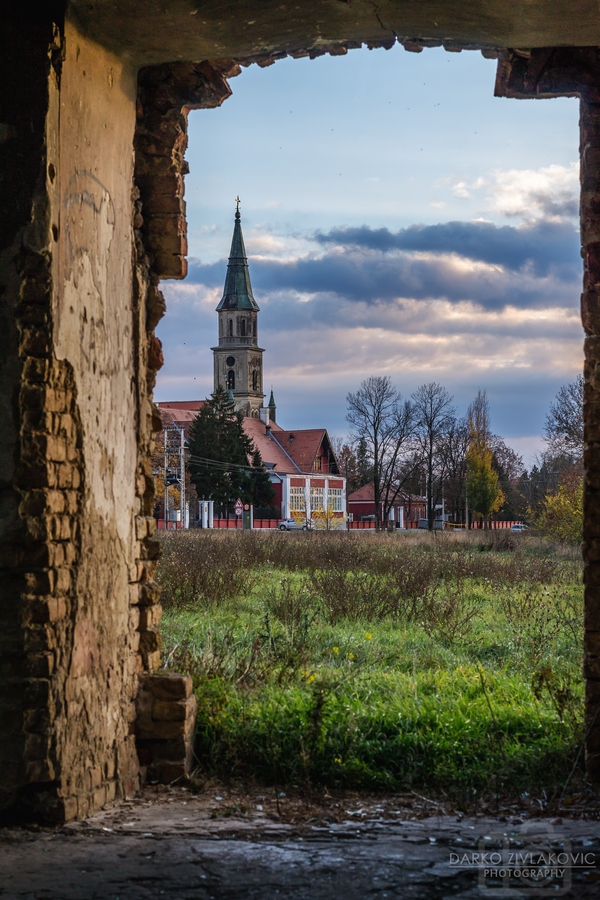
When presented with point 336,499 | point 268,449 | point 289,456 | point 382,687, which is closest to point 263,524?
point 268,449

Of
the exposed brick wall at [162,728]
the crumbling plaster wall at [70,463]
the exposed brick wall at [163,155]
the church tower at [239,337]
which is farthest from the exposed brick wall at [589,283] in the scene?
the church tower at [239,337]

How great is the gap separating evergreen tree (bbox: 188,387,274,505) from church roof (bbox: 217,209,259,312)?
1750 inches

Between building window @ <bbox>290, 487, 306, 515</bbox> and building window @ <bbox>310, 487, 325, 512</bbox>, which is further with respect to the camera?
building window @ <bbox>310, 487, 325, 512</bbox>

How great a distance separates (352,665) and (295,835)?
119 inches

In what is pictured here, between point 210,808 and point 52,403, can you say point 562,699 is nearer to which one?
point 210,808

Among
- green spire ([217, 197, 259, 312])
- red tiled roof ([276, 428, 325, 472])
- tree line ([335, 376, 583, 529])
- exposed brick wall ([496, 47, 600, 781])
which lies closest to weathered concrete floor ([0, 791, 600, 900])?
exposed brick wall ([496, 47, 600, 781])

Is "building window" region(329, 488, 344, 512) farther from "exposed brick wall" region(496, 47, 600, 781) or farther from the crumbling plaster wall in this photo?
the crumbling plaster wall

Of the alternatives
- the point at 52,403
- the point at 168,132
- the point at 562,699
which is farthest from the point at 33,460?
the point at 562,699

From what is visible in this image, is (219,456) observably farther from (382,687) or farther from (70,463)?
(70,463)

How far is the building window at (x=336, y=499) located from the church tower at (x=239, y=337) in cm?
2281

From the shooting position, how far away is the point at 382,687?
6.27 meters

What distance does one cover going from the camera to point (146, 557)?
493cm

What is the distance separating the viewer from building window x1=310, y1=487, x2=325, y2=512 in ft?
226

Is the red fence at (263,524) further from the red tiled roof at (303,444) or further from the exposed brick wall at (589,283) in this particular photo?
the exposed brick wall at (589,283)
